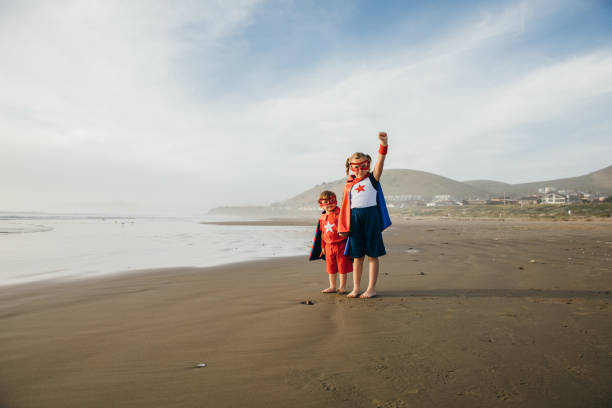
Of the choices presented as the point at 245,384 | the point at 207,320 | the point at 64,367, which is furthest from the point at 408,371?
the point at 64,367

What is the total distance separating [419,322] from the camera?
2.97 m

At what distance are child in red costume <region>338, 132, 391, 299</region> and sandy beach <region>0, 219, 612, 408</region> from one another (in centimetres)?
49

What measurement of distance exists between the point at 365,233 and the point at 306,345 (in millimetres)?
2031

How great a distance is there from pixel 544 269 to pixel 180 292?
238 inches

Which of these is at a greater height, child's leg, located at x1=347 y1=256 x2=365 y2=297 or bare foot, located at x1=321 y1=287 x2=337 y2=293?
child's leg, located at x1=347 y1=256 x2=365 y2=297

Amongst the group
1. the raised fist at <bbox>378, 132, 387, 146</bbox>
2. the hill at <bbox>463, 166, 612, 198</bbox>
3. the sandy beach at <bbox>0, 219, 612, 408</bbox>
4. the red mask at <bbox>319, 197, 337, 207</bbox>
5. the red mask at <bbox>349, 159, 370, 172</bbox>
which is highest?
the hill at <bbox>463, 166, 612, 198</bbox>

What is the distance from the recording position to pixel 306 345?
2.48m

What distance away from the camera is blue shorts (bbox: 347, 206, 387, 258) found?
4125mm

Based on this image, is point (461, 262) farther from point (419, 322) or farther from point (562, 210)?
point (562, 210)

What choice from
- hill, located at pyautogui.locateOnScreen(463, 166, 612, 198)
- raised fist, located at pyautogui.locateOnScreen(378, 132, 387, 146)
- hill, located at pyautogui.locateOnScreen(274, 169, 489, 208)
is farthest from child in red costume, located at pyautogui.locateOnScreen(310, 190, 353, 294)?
hill, located at pyautogui.locateOnScreen(463, 166, 612, 198)

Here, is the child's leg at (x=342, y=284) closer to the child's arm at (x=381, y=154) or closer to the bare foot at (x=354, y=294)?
the bare foot at (x=354, y=294)

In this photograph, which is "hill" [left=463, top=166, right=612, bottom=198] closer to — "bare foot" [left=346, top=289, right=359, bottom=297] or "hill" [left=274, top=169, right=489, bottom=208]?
"hill" [left=274, top=169, right=489, bottom=208]

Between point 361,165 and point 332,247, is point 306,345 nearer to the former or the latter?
point 332,247

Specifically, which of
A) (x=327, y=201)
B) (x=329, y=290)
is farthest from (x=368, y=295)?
(x=327, y=201)
